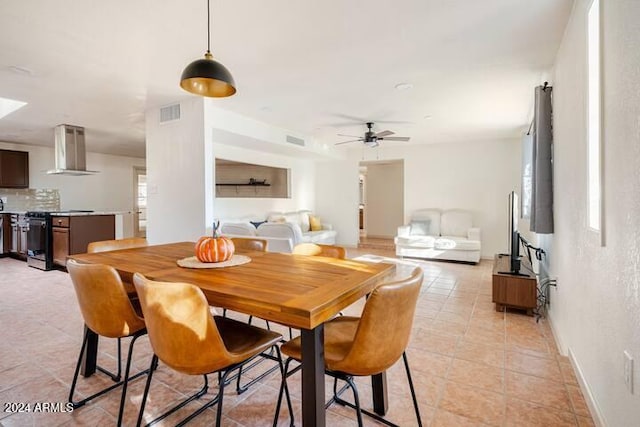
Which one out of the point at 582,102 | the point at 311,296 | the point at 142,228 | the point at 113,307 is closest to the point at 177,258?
the point at 113,307

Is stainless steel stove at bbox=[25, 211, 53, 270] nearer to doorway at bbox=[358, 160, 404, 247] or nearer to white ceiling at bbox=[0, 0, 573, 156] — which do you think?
white ceiling at bbox=[0, 0, 573, 156]

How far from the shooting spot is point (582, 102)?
199 centimetres

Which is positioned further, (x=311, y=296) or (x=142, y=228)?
(x=142, y=228)

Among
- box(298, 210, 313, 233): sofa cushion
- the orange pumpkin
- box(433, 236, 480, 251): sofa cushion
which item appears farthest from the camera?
box(298, 210, 313, 233): sofa cushion

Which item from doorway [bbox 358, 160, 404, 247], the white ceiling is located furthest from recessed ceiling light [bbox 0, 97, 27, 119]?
doorway [bbox 358, 160, 404, 247]

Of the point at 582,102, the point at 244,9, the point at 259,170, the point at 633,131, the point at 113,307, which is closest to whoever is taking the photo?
the point at 633,131

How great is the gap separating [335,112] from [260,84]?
1.42 metres

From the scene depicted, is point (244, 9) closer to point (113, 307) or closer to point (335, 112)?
point (113, 307)

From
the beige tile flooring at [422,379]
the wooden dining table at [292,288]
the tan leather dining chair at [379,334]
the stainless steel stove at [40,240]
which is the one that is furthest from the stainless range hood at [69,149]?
the tan leather dining chair at [379,334]

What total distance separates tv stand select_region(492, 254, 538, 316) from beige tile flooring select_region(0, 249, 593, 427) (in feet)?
0.40

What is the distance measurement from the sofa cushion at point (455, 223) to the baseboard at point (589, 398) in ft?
14.8

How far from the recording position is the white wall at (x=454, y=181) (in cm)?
658

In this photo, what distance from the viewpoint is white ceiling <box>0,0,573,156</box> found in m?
2.25

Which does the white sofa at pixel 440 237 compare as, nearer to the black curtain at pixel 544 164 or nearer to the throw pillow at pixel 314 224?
the throw pillow at pixel 314 224
